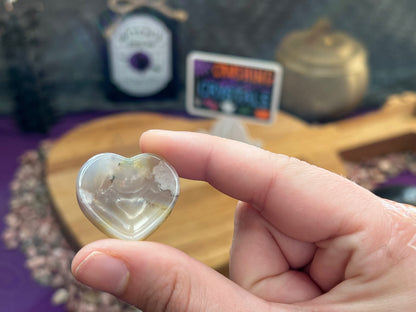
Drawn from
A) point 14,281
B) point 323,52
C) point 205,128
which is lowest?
point 14,281

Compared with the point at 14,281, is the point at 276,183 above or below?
above

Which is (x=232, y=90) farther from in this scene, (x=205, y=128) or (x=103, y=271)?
(x=103, y=271)

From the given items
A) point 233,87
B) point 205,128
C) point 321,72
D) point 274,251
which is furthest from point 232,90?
point 274,251

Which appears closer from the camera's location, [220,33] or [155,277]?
[155,277]

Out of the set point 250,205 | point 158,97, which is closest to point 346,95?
point 158,97

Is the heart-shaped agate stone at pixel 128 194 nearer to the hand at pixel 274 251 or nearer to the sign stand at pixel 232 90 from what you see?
the hand at pixel 274 251

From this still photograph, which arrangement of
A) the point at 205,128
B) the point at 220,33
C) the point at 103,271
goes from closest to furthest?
the point at 103,271 → the point at 205,128 → the point at 220,33

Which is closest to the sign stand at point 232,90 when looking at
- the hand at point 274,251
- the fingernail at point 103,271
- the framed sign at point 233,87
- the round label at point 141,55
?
the framed sign at point 233,87
